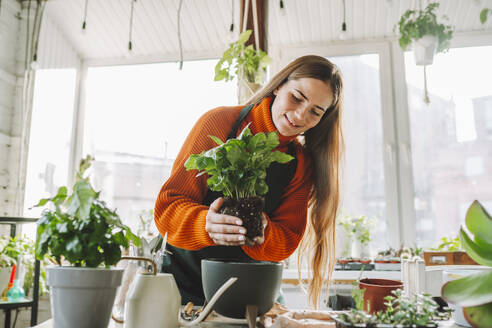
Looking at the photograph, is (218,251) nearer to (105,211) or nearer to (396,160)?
(105,211)

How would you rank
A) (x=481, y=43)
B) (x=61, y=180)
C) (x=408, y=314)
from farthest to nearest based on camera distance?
(x=61, y=180) → (x=481, y=43) → (x=408, y=314)

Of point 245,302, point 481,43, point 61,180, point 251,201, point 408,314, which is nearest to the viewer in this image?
point 408,314

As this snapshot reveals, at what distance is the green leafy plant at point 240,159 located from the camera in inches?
29.1

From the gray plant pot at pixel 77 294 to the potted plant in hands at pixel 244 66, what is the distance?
6.06ft

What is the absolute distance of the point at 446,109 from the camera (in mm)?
3143

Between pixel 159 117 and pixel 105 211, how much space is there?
300 cm

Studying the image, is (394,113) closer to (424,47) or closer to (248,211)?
(424,47)

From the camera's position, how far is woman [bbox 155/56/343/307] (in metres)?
1.13

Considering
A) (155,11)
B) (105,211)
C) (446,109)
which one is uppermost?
(155,11)

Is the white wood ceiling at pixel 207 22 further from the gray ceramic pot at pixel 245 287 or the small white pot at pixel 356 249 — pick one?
the gray ceramic pot at pixel 245 287

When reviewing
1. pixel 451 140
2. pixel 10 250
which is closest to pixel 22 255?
pixel 10 250

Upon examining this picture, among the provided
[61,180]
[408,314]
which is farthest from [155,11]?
[408,314]

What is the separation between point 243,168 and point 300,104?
0.59 metres

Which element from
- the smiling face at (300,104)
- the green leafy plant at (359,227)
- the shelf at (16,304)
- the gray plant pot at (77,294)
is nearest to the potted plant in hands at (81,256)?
the gray plant pot at (77,294)
